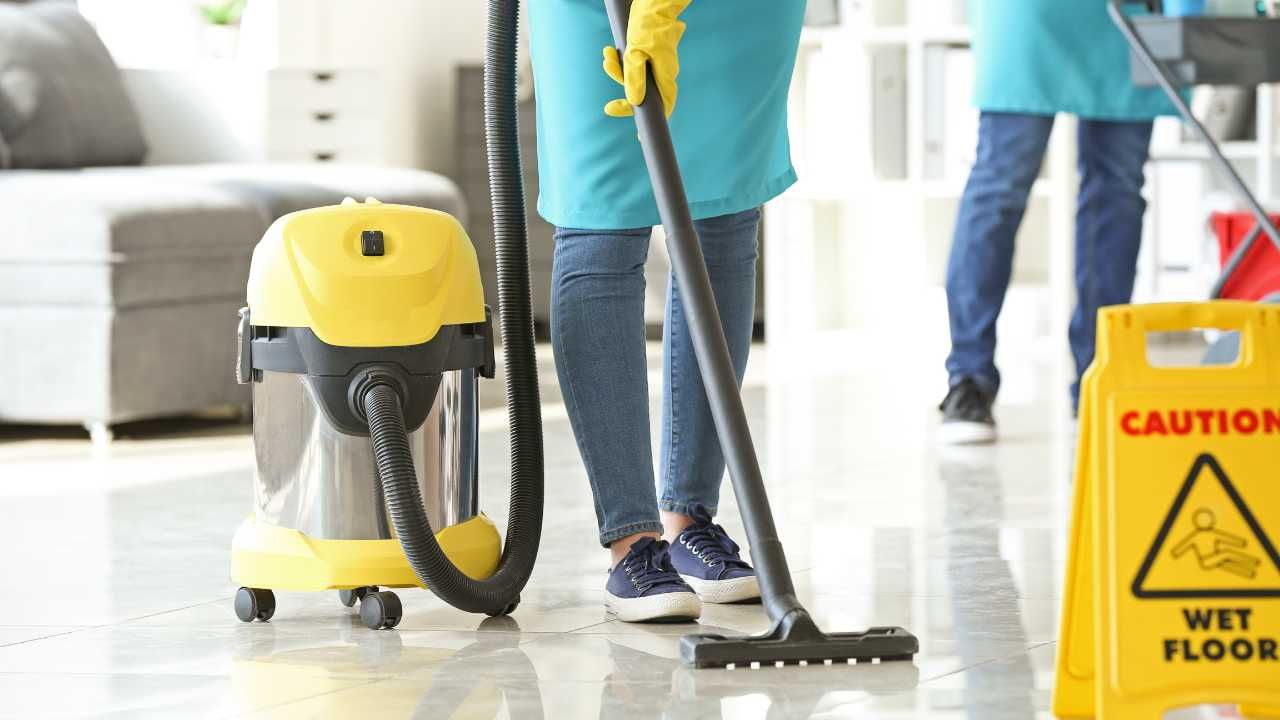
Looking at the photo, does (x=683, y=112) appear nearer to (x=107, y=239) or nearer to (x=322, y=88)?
(x=107, y=239)

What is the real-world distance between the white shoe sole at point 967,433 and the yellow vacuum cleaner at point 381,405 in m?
1.36

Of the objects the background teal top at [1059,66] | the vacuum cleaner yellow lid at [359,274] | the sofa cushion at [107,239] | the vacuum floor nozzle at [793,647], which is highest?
the background teal top at [1059,66]

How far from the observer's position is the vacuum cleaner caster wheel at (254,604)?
176 centimetres

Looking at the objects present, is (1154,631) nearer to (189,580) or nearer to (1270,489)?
(1270,489)

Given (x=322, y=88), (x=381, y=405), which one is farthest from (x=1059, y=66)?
(x=322, y=88)

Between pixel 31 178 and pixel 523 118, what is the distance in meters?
1.88

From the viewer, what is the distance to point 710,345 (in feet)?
5.24

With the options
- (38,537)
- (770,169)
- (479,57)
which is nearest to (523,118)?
(479,57)

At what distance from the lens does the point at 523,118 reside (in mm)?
4934

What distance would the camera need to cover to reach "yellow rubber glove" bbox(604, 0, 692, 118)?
5.41 feet

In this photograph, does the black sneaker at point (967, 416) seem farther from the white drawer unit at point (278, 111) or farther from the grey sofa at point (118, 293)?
the white drawer unit at point (278, 111)

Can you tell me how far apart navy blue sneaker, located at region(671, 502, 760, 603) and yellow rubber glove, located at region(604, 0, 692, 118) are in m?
0.45

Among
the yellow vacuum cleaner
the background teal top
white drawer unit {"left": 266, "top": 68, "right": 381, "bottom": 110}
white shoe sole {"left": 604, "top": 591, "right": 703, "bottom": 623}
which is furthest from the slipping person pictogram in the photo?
white drawer unit {"left": 266, "top": 68, "right": 381, "bottom": 110}

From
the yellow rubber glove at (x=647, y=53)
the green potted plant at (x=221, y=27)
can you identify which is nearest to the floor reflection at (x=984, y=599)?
the yellow rubber glove at (x=647, y=53)
